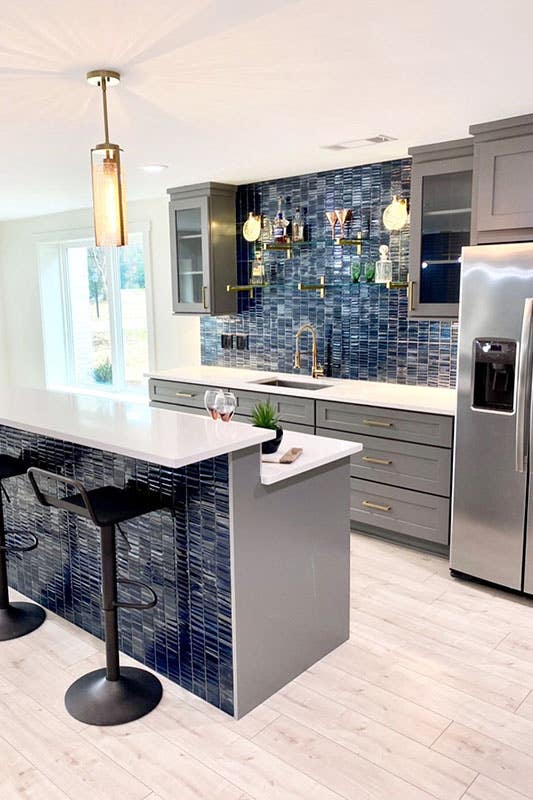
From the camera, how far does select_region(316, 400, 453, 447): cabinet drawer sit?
355 cm

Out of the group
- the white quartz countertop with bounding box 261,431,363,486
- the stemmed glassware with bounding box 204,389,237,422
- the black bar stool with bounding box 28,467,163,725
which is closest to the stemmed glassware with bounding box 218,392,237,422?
the stemmed glassware with bounding box 204,389,237,422

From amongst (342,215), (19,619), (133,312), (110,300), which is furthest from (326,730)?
(110,300)

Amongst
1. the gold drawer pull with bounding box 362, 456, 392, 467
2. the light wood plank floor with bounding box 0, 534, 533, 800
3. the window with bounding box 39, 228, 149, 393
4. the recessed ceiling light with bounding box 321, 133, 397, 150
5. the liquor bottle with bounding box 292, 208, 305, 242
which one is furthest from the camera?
the window with bounding box 39, 228, 149, 393

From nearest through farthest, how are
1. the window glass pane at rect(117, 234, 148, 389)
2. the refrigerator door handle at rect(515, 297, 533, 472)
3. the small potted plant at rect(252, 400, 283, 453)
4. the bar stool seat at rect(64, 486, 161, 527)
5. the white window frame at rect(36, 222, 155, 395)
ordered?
1. the bar stool seat at rect(64, 486, 161, 527)
2. the small potted plant at rect(252, 400, 283, 453)
3. the refrigerator door handle at rect(515, 297, 533, 472)
4. the white window frame at rect(36, 222, 155, 395)
5. the window glass pane at rect(117, 234, 148, 389)

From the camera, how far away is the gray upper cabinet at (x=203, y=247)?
16.1 feet

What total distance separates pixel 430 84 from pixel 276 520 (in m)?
1.81

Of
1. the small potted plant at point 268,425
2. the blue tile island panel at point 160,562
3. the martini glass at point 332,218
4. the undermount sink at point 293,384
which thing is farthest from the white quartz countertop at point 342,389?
the blue tile island panel at point 160,562

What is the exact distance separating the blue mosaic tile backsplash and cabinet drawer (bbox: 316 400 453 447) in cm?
63

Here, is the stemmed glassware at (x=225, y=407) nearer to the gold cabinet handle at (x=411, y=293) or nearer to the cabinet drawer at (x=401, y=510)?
the cabinet drawer at (x=401, y=510)

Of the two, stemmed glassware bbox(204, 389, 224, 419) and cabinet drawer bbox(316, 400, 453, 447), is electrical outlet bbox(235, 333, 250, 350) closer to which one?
cabinet drawer bbox(316, 400, 453, 447)

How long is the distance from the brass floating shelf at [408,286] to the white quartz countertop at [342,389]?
1.82ft

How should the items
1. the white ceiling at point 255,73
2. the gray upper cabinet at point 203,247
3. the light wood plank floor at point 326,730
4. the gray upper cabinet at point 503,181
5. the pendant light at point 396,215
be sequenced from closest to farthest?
the white ceiling at point 255,73 < the light wood plank floor at point 326,730 < the gray upper cabinet at point 503,181 < the pendant light at point 396,215 < the gray upper cabinet at point 203,247

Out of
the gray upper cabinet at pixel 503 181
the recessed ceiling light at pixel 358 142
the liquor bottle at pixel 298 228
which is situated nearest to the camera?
the gray upper cabinet at pixel 503 181

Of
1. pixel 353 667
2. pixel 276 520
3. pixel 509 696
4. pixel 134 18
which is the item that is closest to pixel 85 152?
pixel 134 18
